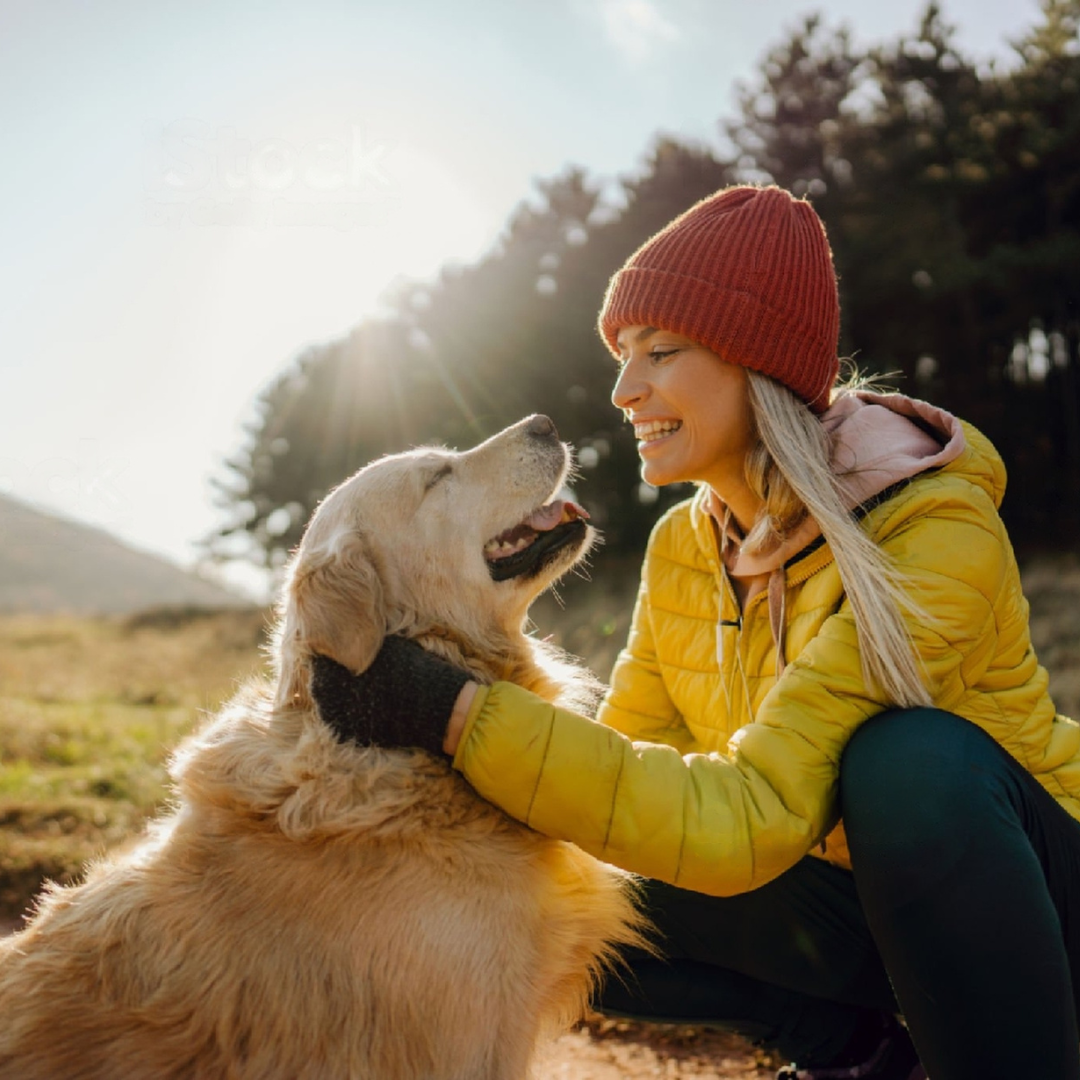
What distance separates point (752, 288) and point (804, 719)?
1.13 m

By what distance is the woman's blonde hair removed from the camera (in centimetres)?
200

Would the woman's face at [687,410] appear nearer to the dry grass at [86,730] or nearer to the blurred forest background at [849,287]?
the dry grass at [86,730]

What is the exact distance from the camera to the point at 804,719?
6.62 feet

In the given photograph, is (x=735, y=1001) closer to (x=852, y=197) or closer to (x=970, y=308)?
(x=970, y=308)

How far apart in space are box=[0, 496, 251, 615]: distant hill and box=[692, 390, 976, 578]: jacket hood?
29.9m

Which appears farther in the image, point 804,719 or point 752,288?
point 752,288

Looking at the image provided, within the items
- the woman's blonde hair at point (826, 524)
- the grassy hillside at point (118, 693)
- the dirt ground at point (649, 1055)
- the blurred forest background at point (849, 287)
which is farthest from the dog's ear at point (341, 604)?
the blurred forest background at point (849, 287)

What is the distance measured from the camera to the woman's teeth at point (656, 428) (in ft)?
8.59

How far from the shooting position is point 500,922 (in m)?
2.04

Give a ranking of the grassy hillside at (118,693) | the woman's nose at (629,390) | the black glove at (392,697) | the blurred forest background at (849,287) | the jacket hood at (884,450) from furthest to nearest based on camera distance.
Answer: the blurred forest background at (849,287) < the grassy hillside at (118,693) < the woman's nose at (629,390) < the jacket hood at (884,450) < the black glove at (392,697)

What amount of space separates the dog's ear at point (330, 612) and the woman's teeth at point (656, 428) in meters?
0.84

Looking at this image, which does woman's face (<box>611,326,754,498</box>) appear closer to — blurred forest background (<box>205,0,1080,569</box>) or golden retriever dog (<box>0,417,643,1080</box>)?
golden retriever dog (<box>0,417,643,1080</box>)

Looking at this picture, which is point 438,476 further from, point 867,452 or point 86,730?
point 86,730

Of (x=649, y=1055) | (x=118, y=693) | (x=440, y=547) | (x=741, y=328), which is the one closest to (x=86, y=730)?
(x=118, y=693)
